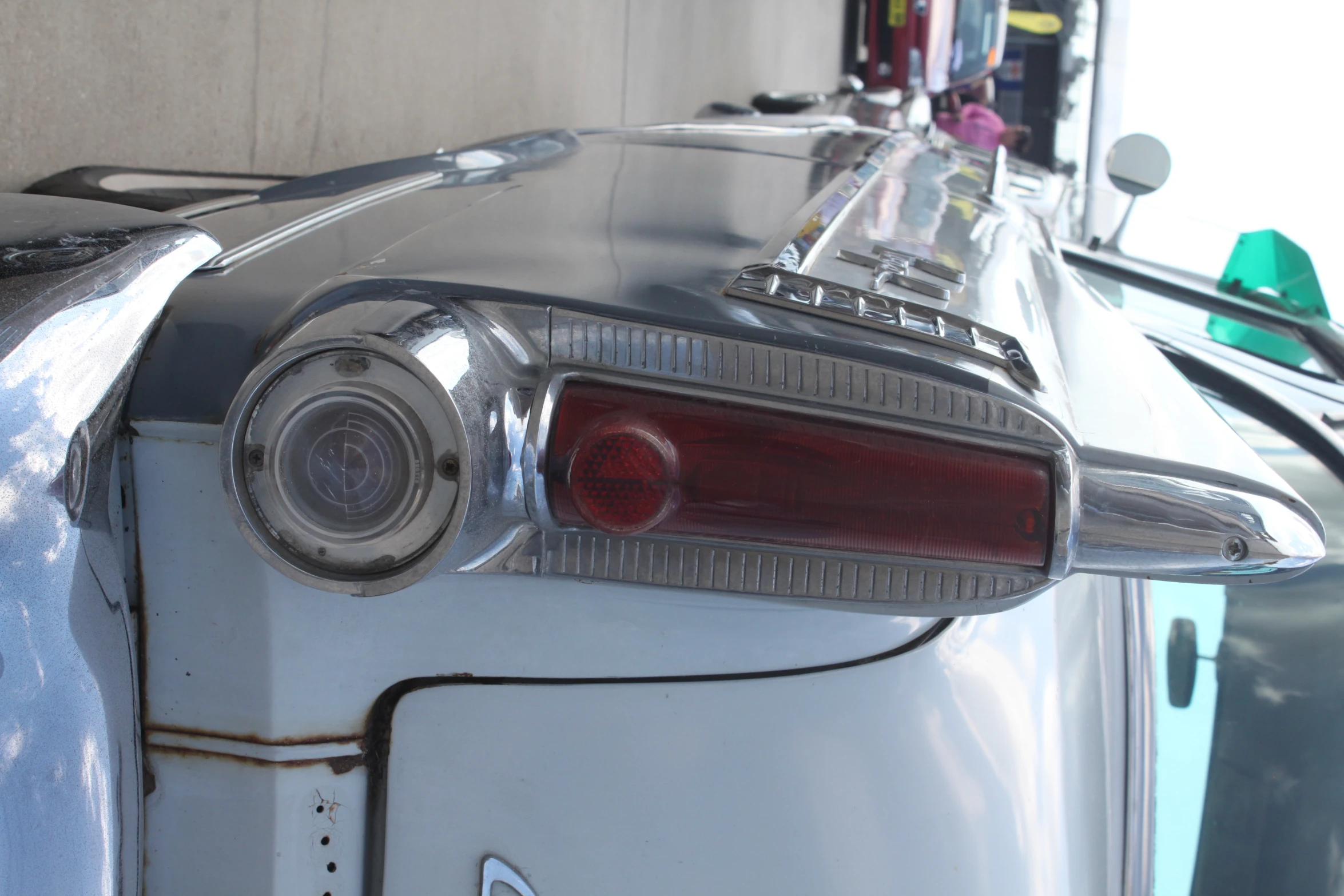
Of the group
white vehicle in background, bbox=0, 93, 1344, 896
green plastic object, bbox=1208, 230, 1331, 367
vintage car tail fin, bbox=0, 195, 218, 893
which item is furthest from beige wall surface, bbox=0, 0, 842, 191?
green plastic object, bbox=1208, 230, 1331, 367

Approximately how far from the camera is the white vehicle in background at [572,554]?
79 cm

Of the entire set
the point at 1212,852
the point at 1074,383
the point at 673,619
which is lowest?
the point at 1212,852

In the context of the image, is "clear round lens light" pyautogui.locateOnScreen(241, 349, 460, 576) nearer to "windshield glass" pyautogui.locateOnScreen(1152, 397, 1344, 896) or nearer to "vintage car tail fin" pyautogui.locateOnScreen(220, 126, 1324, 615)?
"vintage car tail fin" pyautogui.locateOnScreen(220, 126, 1324, 615)

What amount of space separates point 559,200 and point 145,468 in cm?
64

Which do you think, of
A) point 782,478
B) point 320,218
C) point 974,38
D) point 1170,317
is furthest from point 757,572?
point 974,38

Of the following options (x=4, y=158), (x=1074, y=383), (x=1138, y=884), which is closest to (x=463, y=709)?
(x=1074, y=383)

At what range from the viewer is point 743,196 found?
139 cm

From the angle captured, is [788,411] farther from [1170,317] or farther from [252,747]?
[1170,317]

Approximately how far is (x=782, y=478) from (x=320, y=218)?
746mm

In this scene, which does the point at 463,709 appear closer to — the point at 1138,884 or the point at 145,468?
the point at 145,468

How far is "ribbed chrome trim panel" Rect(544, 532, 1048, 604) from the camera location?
853mm

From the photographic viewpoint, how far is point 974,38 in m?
7.85

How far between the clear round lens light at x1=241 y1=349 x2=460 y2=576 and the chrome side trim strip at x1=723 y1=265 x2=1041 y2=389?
0.30 m

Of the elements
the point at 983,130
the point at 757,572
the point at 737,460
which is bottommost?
the point at 757,572
